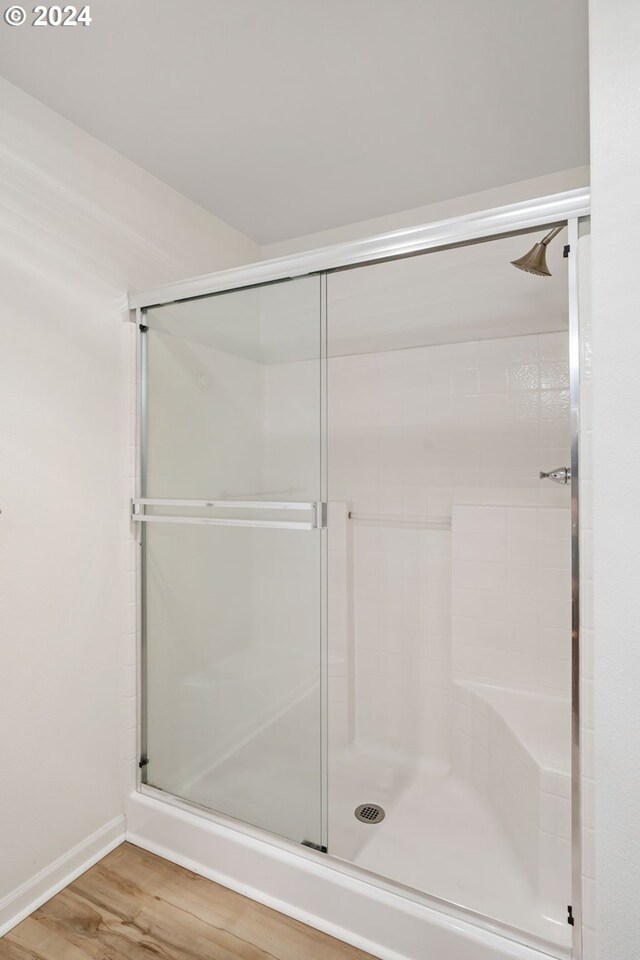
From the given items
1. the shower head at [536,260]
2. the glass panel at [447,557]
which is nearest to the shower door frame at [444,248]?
the shower head at [536,260]

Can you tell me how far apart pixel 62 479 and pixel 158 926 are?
1343 mm

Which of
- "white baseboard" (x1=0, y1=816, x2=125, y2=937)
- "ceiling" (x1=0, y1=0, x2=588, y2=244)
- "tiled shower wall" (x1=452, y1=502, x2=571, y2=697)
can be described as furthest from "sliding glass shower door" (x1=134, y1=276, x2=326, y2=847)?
"tiled shower wall" (x1=452, y1=502, x2=571, y2=697)

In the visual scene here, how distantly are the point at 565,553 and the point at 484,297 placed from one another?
3.61 ft

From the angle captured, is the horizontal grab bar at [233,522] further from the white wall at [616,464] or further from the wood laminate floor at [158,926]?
the wood laminate floor at [158,926]

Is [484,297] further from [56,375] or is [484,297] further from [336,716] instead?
[336,716]

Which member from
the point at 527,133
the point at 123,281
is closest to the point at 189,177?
the point at 123,281

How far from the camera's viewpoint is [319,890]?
153 cm

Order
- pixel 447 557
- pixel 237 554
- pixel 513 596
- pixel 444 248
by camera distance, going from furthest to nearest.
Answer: pixel 447 557
pixel 513 596
pixel 237 554
pixel 444 248

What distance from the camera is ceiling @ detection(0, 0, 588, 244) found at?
55.0 inches

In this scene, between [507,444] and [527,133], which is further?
[507,444]

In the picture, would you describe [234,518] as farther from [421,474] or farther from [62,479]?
[421,474]

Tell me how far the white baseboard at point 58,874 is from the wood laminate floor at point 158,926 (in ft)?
0.08

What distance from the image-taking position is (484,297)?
86.3 inches

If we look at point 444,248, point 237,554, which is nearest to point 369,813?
point 237,554
